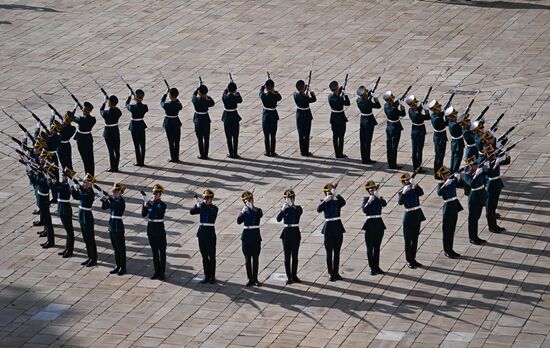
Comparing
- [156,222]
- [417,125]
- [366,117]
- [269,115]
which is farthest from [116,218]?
[417,125]

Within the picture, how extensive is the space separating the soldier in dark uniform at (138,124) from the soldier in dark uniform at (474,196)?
7863mm

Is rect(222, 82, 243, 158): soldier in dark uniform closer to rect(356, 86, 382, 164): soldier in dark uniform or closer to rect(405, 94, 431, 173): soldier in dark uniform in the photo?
rect(356, 86, 382, 164): soldier in dark uniform

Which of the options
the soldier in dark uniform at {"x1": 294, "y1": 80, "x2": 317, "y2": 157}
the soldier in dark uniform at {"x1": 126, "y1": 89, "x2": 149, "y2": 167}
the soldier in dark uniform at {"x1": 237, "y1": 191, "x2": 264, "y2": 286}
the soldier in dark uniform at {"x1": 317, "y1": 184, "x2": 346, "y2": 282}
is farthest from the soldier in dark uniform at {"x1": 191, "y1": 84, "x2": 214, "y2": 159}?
the soldier in dark uniform at {"x1": 317, "y1": 184, "x2": 346, "y2": 282}

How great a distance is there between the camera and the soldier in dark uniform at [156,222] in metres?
24.5

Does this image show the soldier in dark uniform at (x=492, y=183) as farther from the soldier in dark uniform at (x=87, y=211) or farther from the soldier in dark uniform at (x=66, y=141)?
the soldier in dark uniform at (x=66, y=141)

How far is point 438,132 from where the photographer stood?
96.2 ft

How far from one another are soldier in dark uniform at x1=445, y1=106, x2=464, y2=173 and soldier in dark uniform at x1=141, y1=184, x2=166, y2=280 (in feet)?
22.8

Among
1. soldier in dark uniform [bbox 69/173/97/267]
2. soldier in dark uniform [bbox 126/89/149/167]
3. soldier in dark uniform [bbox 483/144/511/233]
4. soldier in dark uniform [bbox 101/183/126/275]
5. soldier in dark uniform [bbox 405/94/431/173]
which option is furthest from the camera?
soldier in dark uniform [bbox 126/89/149/167]

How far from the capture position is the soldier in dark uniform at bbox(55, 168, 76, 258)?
25734mm

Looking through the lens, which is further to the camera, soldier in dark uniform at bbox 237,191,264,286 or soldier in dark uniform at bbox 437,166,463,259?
soldier in dark uniform at bbox 437,166,463,259

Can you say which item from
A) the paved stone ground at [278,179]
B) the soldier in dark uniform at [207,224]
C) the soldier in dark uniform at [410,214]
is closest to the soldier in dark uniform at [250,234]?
the paved stone ground at [278,179]

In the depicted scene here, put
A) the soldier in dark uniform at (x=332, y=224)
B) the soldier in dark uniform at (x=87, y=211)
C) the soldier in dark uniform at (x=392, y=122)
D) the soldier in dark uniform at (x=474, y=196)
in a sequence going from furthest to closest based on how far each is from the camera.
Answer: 1. the soldier in dark uniform at (x=392, y=122)
2. the soldier in dark uniform at (x=474, y=196)
3. the soldier in dark uniform at (x=87, y=211)
4. the soldier in dark uniform at (x=332, y=224)

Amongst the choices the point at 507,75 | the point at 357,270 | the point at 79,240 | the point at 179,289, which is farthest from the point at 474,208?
the point at 507,75

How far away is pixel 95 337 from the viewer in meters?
22.6
